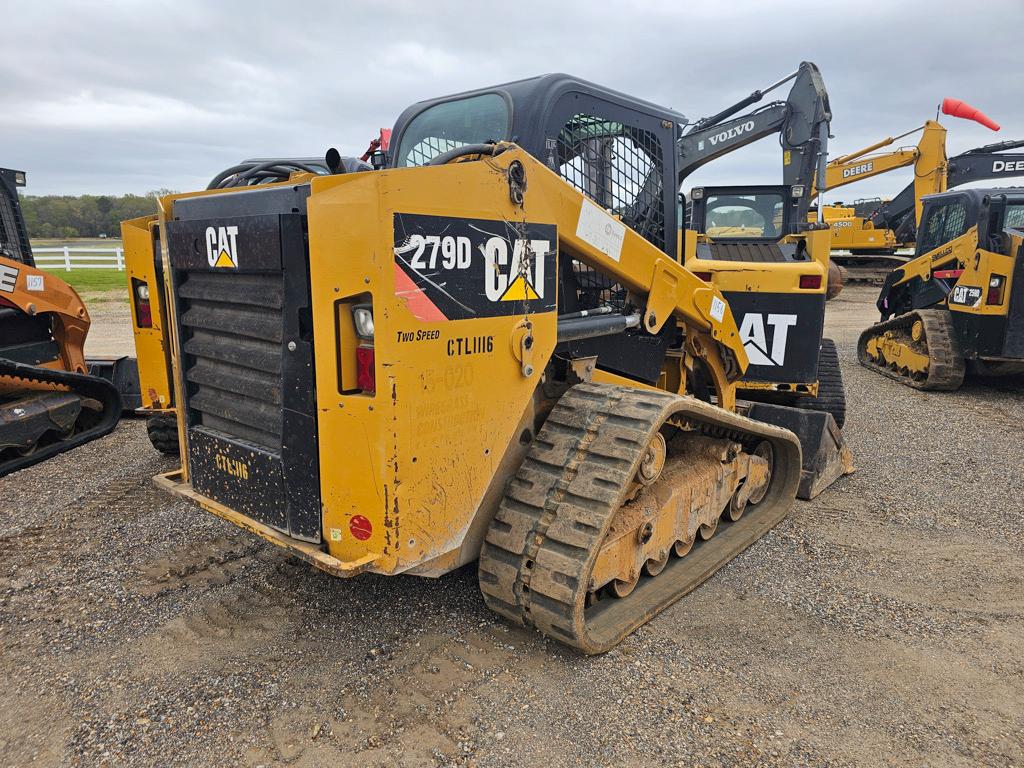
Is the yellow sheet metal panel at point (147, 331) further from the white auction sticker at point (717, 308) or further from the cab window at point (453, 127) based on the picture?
the white auction sticker at point (717, 308)

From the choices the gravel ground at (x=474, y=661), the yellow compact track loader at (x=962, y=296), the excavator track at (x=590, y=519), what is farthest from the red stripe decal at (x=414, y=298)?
the yellow compact track loader at (x=962, y=296)

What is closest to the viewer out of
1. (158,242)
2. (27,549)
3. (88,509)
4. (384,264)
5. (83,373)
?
(384,264)

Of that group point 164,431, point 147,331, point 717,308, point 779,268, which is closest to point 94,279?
point 164,431

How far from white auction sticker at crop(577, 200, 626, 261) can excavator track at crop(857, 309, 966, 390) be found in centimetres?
673

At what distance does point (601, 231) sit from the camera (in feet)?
10.4

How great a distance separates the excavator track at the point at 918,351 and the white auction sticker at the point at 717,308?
17.6 feet

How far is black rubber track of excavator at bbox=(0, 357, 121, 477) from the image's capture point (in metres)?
5.59

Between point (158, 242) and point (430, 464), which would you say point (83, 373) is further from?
point (430, 464)

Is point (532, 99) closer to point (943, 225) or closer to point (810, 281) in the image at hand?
point (810, 281)

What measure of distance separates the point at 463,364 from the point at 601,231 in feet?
3.56

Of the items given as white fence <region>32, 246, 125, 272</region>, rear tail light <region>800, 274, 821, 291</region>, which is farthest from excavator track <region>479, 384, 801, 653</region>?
white fence <region>32, 246, 125, 272</region>

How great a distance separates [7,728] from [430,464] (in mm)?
1761

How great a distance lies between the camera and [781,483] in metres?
4.55

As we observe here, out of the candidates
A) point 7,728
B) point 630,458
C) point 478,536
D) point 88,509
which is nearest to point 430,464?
point 478,536
